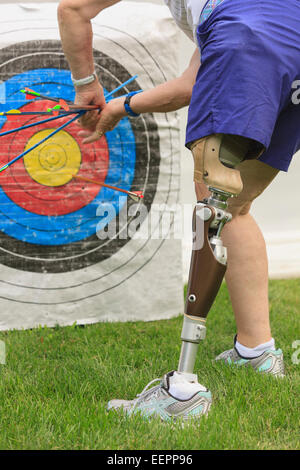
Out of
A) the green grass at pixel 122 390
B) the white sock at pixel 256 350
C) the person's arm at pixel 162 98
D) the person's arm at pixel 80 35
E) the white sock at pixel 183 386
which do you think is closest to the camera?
the green grass at pixel 122 390

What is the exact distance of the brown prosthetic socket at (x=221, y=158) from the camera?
4.04 feet

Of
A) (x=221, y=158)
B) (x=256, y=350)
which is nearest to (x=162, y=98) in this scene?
(x=221, y=158)

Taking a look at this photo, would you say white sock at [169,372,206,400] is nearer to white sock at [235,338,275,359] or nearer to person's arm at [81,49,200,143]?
white sock at [235,338,275,359]

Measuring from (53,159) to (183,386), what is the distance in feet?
4.35

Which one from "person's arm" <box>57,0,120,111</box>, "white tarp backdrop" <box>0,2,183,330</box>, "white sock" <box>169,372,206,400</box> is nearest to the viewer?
"white sock" <box>169,372,206,400</box>

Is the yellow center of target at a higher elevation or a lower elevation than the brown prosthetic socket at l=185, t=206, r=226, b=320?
higher

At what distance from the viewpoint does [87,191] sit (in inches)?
90.7

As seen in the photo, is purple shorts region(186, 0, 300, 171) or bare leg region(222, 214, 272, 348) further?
bare leg region(222, 214, 272, 348)

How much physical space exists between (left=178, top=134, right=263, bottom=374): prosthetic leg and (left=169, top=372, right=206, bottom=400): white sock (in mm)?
16

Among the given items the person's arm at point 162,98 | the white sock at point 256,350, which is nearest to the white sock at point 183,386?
the white sock at point 256,350

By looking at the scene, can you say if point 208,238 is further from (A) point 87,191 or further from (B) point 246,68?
(A) point 87,191

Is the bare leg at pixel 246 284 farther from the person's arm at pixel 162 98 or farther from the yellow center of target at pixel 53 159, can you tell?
the yellow center of target at pixel 53 159

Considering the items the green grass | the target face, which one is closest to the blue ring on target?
the target face

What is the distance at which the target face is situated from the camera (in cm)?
223
